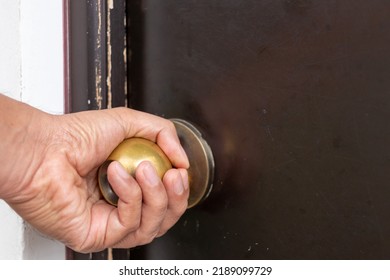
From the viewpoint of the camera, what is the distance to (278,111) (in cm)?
49

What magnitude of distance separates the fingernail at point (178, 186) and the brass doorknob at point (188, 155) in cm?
2

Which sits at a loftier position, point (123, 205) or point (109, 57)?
point (109, 57)

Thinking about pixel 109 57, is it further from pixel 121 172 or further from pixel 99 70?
pixel 121 172

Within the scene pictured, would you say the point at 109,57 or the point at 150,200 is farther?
the point at 109,57

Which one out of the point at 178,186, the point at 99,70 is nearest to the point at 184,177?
the point at 178,186

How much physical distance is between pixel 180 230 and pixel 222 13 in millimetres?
253

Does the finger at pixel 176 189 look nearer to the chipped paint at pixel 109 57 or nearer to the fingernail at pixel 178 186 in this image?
the fingernail at pixel 178 186

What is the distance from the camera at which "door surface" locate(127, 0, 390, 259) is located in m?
0.43

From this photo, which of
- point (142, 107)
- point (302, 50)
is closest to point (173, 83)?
point (142, 107)

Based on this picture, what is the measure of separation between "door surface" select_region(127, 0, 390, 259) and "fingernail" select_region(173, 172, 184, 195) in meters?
0.07

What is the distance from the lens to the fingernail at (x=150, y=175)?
0.46 meters

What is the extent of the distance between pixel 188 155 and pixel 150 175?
9 cm

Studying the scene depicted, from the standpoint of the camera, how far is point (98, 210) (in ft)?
1.70
